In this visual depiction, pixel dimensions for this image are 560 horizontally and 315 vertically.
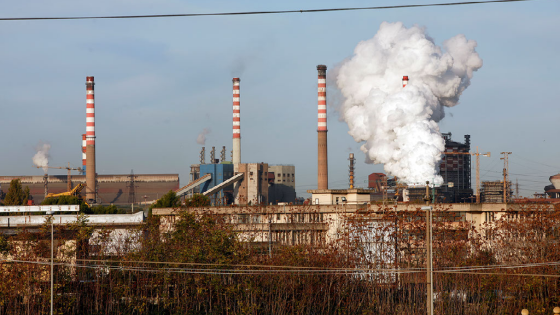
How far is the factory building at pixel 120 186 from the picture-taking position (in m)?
91.1

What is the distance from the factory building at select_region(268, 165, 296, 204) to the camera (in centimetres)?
9015

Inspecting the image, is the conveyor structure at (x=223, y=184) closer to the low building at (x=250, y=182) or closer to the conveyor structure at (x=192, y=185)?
the low building at (x=250, y=182)

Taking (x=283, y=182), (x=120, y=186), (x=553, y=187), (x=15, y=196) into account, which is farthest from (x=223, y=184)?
(x=553, y=187)

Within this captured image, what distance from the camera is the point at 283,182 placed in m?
93.4

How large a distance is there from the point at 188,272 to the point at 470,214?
19.4 metres

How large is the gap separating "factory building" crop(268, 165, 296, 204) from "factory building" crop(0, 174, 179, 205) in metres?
15.2

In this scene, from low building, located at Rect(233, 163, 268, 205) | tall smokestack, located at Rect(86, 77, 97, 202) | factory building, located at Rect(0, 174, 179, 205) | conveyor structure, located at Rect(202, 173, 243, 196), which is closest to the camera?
tall smokestack, located at Rect(86, 77, 97, 202)

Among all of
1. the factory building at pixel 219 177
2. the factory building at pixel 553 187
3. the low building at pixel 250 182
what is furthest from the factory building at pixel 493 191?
the factory building at pixel 219 177

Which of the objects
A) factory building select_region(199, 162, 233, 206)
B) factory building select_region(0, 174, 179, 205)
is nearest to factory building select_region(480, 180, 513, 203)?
factory building select_region(199, 162, 233, 206)

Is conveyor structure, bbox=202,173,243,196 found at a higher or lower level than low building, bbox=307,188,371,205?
higher

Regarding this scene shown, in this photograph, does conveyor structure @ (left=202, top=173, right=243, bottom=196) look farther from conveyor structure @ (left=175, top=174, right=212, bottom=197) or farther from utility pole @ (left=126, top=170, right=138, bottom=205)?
utility pole @ (left=126, top=170, right=138, bottom=205)

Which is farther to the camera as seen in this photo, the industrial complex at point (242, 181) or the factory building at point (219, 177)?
the factory building at point (219, 177)

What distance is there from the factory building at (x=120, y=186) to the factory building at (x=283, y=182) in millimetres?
15176

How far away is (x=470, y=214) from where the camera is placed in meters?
35.4
